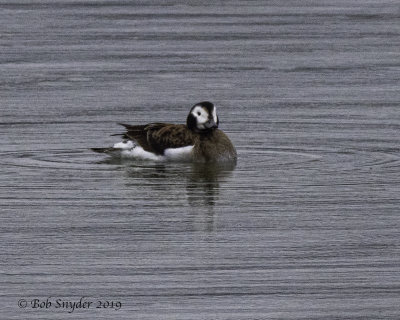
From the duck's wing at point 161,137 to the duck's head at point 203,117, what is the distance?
4.2 inches

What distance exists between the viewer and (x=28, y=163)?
12.7 meters

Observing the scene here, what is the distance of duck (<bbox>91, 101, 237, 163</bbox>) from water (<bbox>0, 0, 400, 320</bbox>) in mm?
149

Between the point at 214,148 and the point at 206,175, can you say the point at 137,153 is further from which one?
the point at 206,175

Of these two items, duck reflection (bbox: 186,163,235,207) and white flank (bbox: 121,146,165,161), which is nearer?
duck reflection (bbox: 186,163,235,207)

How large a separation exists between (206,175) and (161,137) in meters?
0.76

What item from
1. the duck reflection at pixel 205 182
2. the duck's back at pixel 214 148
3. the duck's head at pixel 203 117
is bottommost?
the duck reflection at pixel 205 182

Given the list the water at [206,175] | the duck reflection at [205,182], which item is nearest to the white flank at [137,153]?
the water at [206,175]

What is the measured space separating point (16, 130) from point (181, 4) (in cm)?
1201

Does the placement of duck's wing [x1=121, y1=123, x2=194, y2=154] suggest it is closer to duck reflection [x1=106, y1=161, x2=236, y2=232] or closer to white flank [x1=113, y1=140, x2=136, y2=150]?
white flank [x1=113, y1=140, x2=136, y2=150]

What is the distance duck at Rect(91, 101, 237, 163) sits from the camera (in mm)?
12875

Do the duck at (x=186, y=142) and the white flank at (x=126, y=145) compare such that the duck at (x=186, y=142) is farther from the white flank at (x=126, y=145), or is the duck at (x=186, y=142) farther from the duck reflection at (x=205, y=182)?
the duck reflection at (x=205, y=182)

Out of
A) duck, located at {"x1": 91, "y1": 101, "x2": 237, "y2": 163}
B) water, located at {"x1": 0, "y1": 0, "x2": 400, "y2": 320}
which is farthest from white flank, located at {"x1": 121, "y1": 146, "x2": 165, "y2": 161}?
water, located at {"x1": 0, "y1": 0, "x2": 400, "y2": 320}

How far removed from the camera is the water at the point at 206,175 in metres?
8.41

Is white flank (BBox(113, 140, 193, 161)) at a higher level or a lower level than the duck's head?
lower
